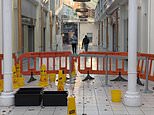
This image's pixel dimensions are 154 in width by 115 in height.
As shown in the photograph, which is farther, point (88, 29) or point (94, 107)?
point (88, 29)

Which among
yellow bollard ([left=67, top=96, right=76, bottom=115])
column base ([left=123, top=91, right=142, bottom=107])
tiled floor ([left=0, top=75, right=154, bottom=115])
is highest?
yellow bollard ([left=67, top=96, right=76, bottom=115])

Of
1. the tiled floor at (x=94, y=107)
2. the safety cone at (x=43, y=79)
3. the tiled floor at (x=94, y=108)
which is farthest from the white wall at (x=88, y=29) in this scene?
the tiled floor at (x=94, y=108)

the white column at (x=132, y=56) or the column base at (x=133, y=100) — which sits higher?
the white column at (x=132, y=56)

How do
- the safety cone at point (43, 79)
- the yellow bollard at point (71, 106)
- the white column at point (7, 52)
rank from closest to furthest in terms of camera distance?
the yellow bollard at point (71, 106) < the white column at point (7, 52) < the safety cone at point (43, 79)

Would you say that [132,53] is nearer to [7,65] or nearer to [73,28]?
[7,65]

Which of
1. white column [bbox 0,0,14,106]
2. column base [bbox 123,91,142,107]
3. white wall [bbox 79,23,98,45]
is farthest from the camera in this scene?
white wall [bbox 79,23,98,45]

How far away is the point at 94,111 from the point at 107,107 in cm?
57

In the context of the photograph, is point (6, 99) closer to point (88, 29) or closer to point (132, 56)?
point (132, 56)

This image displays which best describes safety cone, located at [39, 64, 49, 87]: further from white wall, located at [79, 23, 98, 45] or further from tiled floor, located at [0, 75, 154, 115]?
white wall, located at [79, 23, 98, 45]

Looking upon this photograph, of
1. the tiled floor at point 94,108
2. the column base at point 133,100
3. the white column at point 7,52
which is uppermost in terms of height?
the white column at point 7,52

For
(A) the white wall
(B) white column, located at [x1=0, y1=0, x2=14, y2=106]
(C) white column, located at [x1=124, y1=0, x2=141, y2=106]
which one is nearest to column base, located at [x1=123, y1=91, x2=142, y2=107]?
(C) white column, located at [x1=124, y1=0, x2=141, y2=106]

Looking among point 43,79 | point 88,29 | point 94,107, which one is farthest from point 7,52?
point 88,29

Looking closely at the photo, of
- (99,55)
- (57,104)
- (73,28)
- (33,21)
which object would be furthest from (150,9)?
(73,28)

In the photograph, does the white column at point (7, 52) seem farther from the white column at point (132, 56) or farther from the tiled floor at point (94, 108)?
the white column at point (132, 56)
